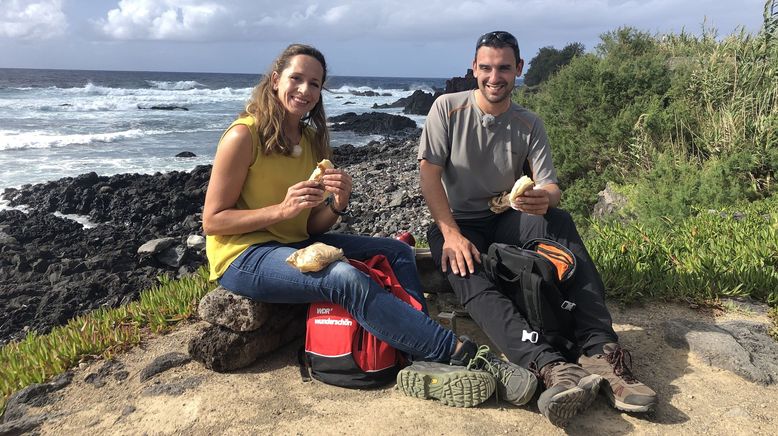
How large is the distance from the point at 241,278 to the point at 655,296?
299 cm

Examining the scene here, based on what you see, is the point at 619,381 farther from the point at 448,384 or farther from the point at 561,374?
the point at 448,384

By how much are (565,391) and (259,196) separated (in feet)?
6.62

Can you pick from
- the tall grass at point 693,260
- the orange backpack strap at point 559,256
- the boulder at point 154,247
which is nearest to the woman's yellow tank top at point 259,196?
the orange backpack strap at point 559,256

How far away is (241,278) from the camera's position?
131 inches

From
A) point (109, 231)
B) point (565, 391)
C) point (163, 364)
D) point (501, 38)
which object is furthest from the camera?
point (109, 231)

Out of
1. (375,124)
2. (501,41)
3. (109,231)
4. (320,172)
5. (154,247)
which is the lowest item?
(109,231)

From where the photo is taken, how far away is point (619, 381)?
9.54 ft

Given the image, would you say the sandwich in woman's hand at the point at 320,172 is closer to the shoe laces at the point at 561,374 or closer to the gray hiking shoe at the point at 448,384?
the gray hiking shoe at the point at 448,384

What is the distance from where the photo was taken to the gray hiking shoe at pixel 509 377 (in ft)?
9.42

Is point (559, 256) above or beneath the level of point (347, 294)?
above

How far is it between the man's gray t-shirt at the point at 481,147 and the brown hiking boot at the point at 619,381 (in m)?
1.26

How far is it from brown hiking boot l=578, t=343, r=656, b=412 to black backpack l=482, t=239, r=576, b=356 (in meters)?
0.19

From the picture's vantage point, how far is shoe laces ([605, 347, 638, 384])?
9.67 feet

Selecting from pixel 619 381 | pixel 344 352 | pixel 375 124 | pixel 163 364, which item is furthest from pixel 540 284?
pixel 375 124
